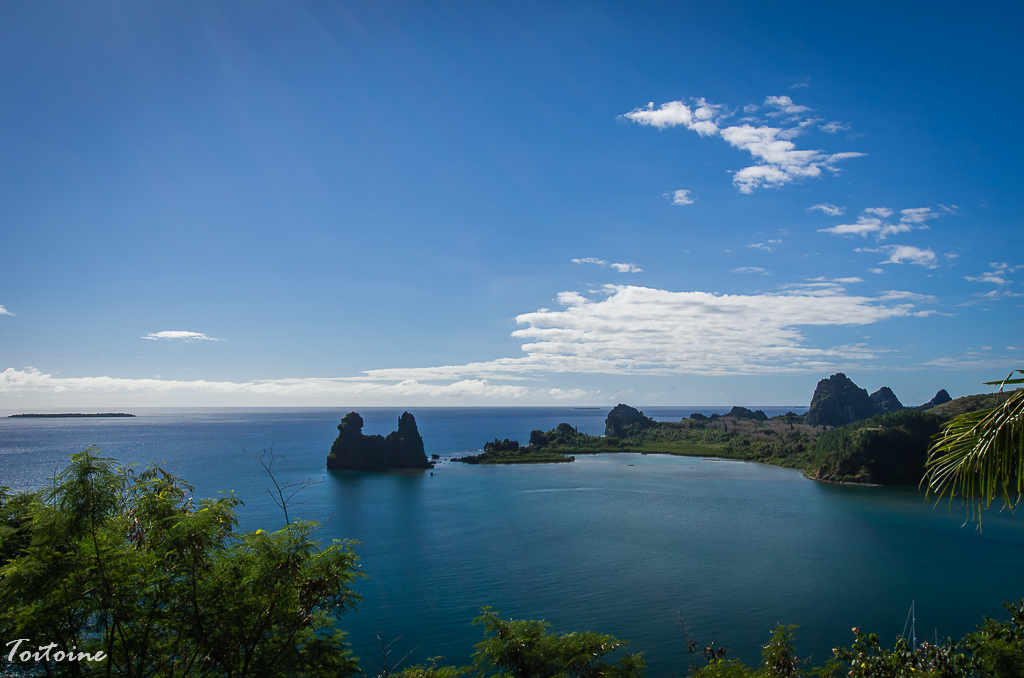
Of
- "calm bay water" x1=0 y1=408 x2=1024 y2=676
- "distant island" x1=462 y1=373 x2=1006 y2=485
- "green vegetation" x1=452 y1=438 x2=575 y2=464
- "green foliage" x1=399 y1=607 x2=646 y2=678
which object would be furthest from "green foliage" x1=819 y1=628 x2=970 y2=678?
"green vegetation" x1=452 y1=438 x2=575 y2=464

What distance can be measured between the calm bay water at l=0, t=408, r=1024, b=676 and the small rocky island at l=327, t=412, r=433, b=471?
1461cm

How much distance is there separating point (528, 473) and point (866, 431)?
173 feet

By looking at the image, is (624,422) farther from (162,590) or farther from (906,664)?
(162,590)

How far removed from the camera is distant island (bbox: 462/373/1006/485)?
78.3 meters

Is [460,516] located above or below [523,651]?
below

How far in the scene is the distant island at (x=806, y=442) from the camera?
78312 millimetres

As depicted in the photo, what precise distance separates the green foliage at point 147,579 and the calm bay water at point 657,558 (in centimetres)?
208

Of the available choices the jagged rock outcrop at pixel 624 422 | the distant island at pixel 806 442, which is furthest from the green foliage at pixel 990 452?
the jagged rock outcrop at pixel 624 422

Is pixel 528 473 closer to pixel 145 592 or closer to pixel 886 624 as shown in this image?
pixel 886 624

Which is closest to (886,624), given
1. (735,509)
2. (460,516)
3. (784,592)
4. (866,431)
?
(784,592)

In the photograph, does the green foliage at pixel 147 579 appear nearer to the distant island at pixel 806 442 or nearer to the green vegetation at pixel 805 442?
the green vegetation at pixel 805 442

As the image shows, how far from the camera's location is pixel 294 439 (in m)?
156

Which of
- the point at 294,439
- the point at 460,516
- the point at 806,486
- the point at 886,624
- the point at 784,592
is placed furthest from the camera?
the point at 294,439

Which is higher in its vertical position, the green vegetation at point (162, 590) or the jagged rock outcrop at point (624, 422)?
the green vegetation at point (162, 590)
